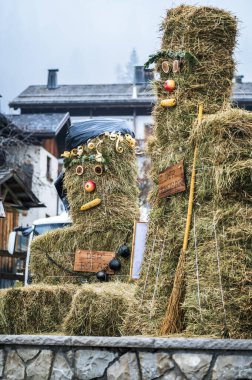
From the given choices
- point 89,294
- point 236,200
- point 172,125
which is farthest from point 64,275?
point 236,200

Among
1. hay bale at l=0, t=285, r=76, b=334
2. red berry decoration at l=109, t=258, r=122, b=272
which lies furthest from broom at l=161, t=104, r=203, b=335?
red berry decoration at l=109, t=258, r=122, b=272

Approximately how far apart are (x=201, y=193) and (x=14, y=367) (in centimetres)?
260

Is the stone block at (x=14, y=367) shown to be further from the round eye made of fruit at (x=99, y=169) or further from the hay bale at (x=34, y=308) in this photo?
the round eye made of fruit at (x=99, y=169)

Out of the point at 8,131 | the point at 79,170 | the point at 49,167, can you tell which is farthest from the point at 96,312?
the point at 49,167

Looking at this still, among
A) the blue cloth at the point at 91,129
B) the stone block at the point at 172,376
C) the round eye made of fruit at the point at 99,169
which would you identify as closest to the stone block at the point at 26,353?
the stone block at the point at 172,376

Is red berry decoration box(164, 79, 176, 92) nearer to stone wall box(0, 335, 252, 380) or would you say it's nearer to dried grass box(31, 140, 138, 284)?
stone wall box(0, 335, 252, 380)

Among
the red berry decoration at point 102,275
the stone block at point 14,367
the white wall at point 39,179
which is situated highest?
the white wall at point 39,179

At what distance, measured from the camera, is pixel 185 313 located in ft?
25.2

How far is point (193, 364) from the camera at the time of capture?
268 inches

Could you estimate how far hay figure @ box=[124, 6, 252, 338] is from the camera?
23.8ft

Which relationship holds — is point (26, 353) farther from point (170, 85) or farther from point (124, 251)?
point (124, 251)

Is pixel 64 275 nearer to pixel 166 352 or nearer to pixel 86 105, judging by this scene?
pixel 166 352

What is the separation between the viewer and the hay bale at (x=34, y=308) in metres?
10.0

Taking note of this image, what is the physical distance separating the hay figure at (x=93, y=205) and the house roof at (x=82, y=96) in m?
30.3
